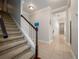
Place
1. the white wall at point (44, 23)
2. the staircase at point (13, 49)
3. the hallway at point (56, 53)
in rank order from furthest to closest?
the white wall at point (44, 23)
the hallway at point (56, 53)
the staircase at point (13, 49)

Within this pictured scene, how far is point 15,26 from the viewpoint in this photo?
3740mm

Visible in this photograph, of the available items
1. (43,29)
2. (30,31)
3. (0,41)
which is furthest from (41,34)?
(0,41)

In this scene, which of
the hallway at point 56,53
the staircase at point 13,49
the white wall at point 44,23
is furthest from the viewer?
the white wall at point 44,23

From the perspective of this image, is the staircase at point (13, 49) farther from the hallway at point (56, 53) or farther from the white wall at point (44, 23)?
the white wall at point (44, 23)

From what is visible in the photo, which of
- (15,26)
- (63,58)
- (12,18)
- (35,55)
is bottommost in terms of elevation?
(63,58)

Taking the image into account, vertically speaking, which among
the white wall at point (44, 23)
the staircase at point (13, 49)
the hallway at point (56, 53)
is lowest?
the hallway at point (56, 53)

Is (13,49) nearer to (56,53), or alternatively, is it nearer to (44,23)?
(56,53)

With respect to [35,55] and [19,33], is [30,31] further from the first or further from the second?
[35,55]

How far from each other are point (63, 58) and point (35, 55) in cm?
117

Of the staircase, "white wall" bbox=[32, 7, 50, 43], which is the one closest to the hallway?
the staircase

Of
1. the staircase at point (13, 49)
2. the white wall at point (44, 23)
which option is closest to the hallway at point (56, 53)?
the staircase at point (13, 49)

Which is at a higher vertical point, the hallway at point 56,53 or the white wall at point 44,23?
the white wall at point 44,23

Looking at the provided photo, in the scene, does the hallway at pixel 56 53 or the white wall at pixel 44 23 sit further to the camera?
the white wall at pixel 44 23

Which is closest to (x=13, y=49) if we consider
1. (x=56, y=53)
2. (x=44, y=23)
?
(x=56, y=53)
